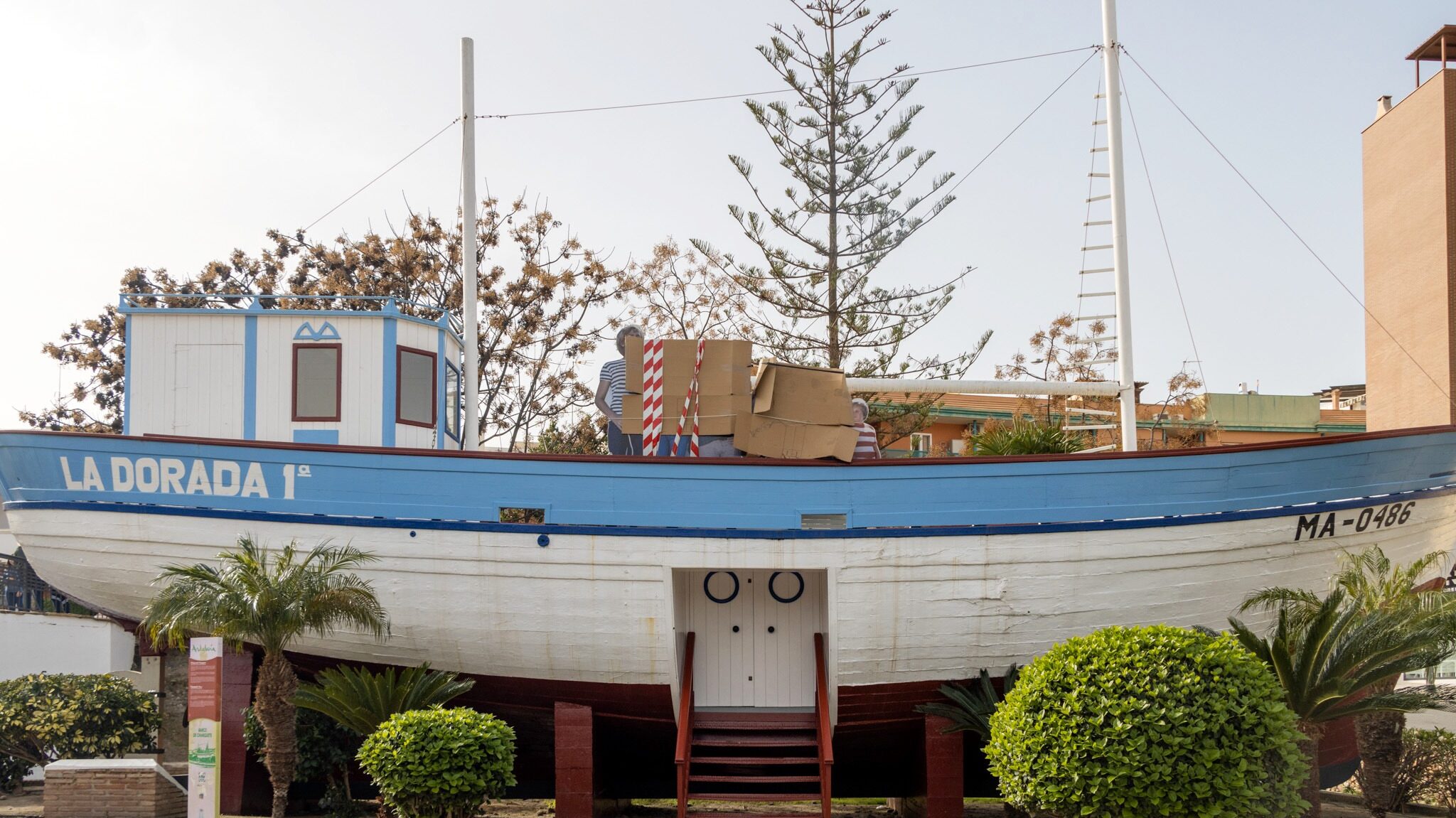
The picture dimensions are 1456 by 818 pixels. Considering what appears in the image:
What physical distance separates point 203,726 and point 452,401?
4.20m

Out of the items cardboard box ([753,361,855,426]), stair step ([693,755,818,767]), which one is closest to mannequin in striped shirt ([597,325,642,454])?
cardboard box ([753,361,855,426])

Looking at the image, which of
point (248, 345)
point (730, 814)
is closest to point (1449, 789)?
point (730, 814)

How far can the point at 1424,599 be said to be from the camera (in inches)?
365

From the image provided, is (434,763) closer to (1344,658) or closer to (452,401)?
(452,401)

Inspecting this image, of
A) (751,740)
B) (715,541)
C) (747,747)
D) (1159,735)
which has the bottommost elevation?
(747,747)

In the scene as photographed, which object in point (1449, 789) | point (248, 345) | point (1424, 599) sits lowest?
point (1449, 789)

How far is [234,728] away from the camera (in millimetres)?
10625

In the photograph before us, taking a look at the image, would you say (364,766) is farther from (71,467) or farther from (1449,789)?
(1449,789)

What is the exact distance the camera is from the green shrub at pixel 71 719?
1091cm

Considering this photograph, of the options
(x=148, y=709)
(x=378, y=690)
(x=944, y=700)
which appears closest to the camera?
(x=378, y=690)

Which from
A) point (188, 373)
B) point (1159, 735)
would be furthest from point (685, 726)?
point (188, 373)

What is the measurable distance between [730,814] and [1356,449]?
622cm

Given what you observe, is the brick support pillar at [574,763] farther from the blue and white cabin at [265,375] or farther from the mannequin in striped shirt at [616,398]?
the blue and white cabin at [265,375]

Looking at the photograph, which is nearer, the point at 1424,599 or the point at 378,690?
the point at 1424,599
